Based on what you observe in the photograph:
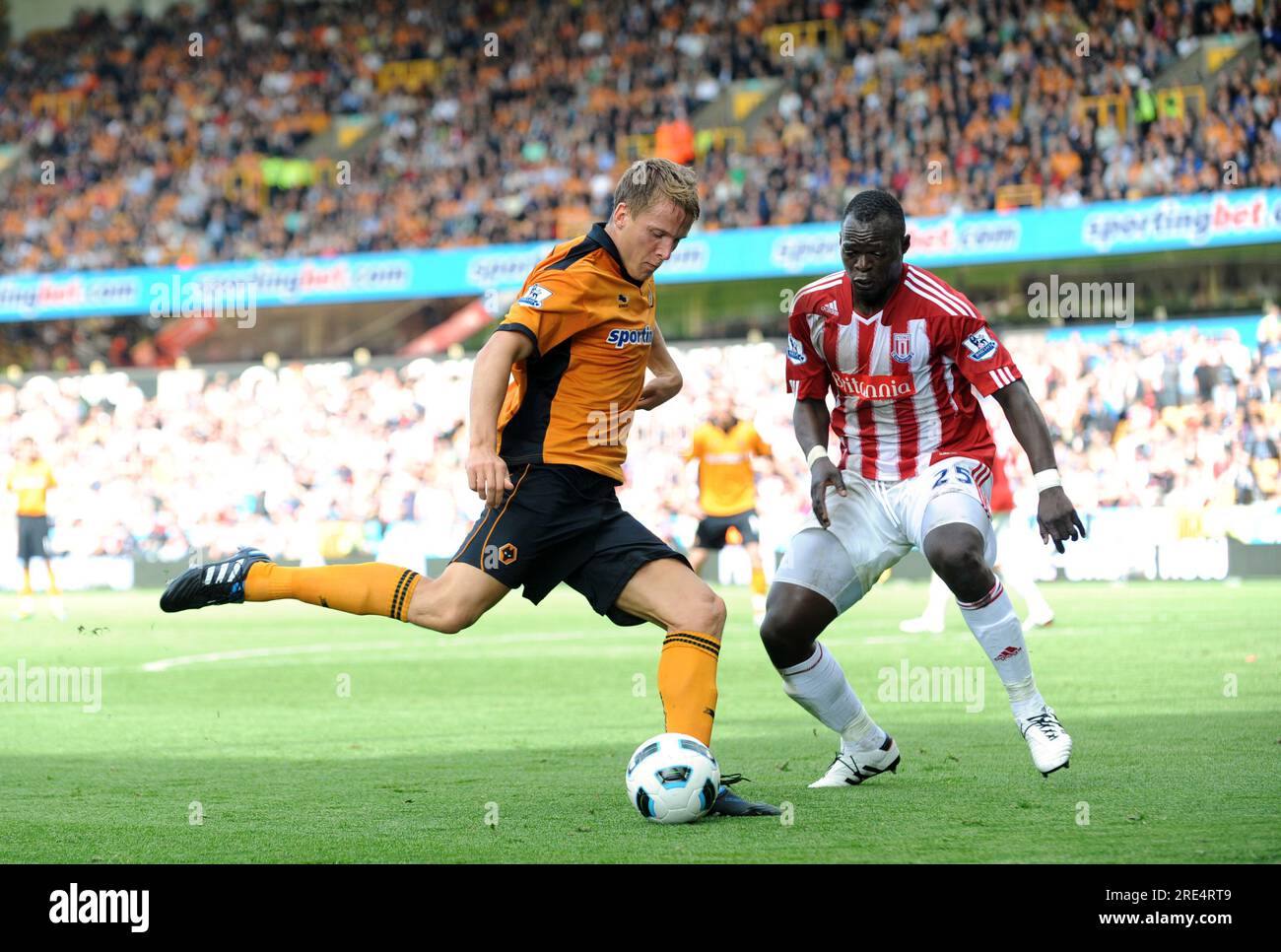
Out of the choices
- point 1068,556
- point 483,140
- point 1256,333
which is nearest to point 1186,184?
point 1256,333

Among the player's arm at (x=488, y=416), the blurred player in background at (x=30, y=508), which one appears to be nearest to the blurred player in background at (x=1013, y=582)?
the player's arm at (x=488, y=416)

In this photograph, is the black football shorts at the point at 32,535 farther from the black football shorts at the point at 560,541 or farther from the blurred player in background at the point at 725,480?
the black football shorts at the point at 560,541

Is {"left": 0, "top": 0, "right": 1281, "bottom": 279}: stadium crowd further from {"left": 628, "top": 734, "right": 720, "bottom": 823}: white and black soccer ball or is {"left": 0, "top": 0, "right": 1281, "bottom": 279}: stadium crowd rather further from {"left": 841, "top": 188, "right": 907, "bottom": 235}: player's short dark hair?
{"left": 628, "top": 734, "right": 720, "bottom": 823}: white and black soccer ball

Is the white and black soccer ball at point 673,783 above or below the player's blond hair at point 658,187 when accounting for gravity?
below

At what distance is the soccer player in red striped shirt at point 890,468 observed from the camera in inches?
243

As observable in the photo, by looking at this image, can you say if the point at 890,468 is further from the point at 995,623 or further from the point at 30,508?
the point at 30,508

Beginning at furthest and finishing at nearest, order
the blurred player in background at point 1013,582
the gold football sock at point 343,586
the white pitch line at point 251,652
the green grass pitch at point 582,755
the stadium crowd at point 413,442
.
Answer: the stadium crowd at point 413,442, the blurred player in background at point 1013,582, the white pitch line at point 251,652, the gold football sock at point 343,586, the green grass pitch at point 582,755

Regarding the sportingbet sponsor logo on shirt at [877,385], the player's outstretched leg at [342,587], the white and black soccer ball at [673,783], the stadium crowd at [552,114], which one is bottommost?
the white and black soccer ball at [673,783]

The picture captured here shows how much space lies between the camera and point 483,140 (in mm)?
33000

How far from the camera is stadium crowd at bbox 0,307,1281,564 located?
920 inches

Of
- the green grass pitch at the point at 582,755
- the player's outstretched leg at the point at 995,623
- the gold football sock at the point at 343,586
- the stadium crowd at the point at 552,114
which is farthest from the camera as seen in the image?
the stadium crowd at the point at 552,114

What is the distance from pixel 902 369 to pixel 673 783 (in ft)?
6.26

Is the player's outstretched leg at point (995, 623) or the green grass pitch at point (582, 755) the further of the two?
the player's outstretched leg at point (995, 623)

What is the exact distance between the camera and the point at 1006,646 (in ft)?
20.6
